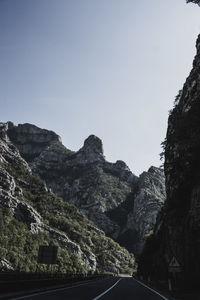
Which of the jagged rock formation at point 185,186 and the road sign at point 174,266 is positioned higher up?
the jagged rock formation at point 185,186

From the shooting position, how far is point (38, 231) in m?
104

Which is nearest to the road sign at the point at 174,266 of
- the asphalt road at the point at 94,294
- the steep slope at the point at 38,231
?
the asphalt road at the point at 94,294

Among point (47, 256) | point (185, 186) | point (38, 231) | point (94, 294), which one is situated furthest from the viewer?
point (38, 231)

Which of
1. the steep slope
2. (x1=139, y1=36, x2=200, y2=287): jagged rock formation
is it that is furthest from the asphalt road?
the steep slope

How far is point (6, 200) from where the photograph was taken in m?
97.2

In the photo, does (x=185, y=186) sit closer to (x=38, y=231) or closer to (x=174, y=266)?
(x=174, y=266)

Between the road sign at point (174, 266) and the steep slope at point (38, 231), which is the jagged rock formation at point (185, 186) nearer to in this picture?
the road sign at point (174, 266)

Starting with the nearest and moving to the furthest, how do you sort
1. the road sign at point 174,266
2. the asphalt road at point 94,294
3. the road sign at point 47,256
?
the asphalt road at point 94,294, the road sign at point 174,266, the road sign at point 47,256

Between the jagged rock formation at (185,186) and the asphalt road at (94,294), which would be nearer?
the asphalt road at (94,294)

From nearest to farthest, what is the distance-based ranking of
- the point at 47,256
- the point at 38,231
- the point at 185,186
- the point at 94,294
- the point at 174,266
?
the point at 94,294 < the point at 174,266 < the point at 47,256 < the point at 185,186 < the point at 38,231

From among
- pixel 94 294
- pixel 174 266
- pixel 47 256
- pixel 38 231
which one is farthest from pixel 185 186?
pixel 38 231

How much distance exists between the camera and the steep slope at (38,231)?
8488 centimetres

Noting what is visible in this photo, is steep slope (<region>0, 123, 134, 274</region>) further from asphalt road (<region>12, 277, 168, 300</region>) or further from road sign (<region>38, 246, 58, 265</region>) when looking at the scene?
asphalt road (<region>12, 277, 168, 300</region>)

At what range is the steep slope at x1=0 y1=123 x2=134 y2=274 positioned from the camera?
278 ft
